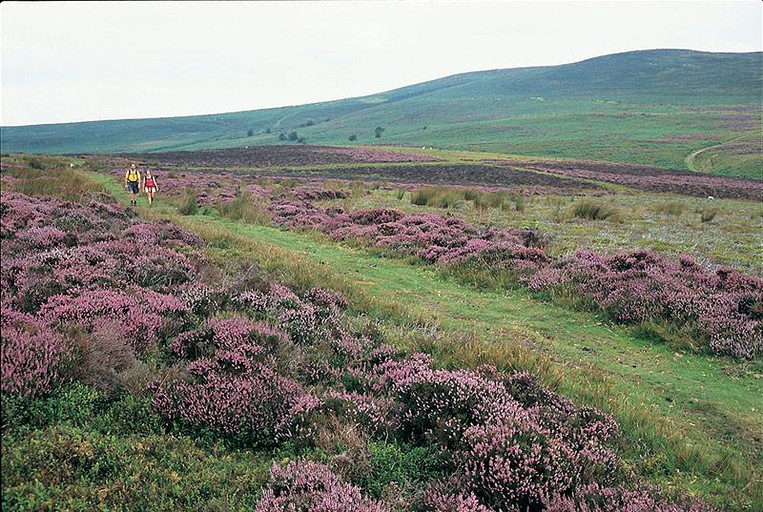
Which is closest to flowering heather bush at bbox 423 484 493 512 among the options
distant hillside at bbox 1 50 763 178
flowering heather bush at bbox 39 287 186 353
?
flowering heather bush at bbox 39 287 186 353

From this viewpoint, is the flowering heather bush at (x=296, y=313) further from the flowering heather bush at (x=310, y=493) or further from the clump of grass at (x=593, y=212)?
the clump of grass at (x=593, y=212)

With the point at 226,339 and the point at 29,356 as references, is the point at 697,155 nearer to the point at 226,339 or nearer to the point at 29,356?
the point at 226,339

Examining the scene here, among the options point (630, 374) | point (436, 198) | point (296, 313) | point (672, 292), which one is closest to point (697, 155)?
point (436, 198)

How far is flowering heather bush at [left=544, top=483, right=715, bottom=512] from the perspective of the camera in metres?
4.09

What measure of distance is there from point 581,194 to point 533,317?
37.4 m

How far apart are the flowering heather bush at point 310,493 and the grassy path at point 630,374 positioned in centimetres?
296

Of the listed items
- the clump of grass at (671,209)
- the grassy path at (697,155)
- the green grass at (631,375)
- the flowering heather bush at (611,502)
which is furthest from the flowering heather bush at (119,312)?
the grassy path at (697,155)

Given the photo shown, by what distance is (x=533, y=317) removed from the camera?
1062cm

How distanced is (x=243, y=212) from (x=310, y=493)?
19695mm

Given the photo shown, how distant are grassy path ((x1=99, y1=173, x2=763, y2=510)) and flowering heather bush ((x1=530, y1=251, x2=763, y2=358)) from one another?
57cm

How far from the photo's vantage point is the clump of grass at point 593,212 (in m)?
25.6

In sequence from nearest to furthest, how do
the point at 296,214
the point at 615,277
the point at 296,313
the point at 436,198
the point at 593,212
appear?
1. the point at 296,313
2. the point at 615,277
3. the point at 296,214
4. the point at 593,212
5. the point at 436,198

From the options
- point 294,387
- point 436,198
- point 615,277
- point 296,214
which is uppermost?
point 294,387

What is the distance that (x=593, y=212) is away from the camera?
25812mm
